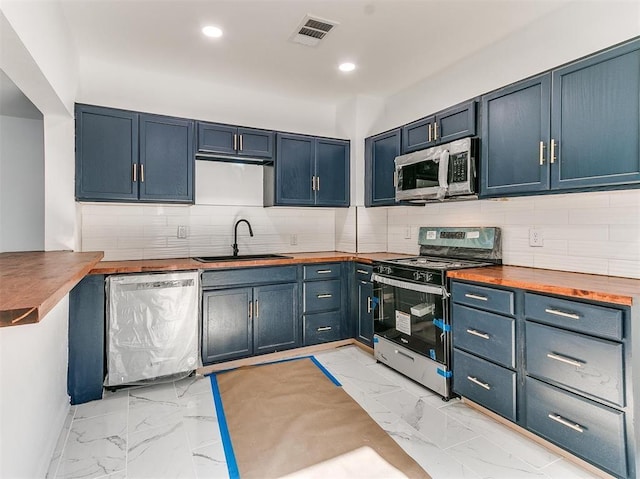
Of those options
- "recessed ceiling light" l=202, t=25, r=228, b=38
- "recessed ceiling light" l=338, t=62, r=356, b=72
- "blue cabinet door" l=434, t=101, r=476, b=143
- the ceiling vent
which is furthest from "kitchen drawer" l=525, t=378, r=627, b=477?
"recessed ceiling light" l=202, t=25, r=228, b=38

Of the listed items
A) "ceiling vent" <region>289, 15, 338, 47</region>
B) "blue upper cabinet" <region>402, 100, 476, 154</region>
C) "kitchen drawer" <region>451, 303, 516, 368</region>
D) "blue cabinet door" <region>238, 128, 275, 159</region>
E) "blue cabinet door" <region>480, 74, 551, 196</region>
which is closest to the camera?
"kitchen drawer" <region>451, 303, 516, 368</region>

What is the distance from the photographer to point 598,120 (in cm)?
196

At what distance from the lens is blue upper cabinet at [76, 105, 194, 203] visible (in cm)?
274

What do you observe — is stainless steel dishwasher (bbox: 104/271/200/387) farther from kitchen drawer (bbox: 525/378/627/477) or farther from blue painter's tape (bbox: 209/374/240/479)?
kitchen drawer (bbox: 525/378/627/477)

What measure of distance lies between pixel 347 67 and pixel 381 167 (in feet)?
3.28

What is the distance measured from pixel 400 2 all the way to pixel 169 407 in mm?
3077

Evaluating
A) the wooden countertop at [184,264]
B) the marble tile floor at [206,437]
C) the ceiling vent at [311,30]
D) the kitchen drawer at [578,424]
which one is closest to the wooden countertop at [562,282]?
the kitchen drawer at [578,424]

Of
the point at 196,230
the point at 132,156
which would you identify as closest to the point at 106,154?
the point at 132,156

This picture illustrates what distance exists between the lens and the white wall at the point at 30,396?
1306mm

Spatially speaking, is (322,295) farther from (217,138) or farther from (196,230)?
(217,138)

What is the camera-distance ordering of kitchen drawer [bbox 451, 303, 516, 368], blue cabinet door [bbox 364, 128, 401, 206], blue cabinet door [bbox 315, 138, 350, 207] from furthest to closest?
blue cabinet door [bbox 315, 138, 350, 207] → blue cabinet door [bbox 364, 128, 401, 206] → kitchen drawer [bbox 451, 303, 516, 368]

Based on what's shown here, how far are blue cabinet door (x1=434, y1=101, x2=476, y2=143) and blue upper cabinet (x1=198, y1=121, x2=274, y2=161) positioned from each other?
1.57 metres

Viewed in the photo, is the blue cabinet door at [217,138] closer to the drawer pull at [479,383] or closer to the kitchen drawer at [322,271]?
the kitchen drawer at [322,271]

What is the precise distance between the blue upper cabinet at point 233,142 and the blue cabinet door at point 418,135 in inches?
50.6
